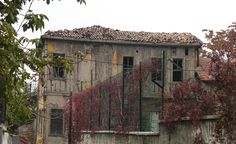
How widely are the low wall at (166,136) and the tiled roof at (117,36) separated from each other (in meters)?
15.9

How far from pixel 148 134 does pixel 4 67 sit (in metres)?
9.37

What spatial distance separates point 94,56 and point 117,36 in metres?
2.19

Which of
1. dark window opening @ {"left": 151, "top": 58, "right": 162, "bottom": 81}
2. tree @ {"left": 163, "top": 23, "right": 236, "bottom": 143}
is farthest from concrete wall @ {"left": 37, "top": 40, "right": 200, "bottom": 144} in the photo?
tree @ {"left": 163, "top": 23, "right": 236, "bottom": 143}

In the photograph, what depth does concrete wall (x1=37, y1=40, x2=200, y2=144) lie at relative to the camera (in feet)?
118

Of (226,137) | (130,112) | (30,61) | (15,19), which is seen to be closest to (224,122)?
(226,137)

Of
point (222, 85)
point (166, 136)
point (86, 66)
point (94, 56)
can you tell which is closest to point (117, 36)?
point (94, 56)

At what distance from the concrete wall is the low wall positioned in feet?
48.2

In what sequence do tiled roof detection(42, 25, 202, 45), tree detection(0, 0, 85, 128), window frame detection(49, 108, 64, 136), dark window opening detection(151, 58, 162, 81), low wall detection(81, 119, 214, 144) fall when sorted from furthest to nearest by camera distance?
tiled roof detection(42, 25, 202, 45)
window frame detection(49, 108, 64, 136)
dark window opening detection(151, 58, 162, 81)
low wall detection(81, 119, 214, 144)
tree detection(0, 0, 85, 128)

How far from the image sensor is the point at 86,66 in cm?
3684

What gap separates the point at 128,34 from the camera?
38.4 metres

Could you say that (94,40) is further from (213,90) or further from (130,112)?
(213,90)

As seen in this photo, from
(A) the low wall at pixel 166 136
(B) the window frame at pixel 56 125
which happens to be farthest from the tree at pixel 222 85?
(B) the window frame at pixel 56 125

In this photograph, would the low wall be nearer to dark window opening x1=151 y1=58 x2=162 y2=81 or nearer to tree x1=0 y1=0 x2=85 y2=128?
dark window opening x1=151 y1=58 x2=162 y2=81

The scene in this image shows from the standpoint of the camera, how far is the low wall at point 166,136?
36.7ft
